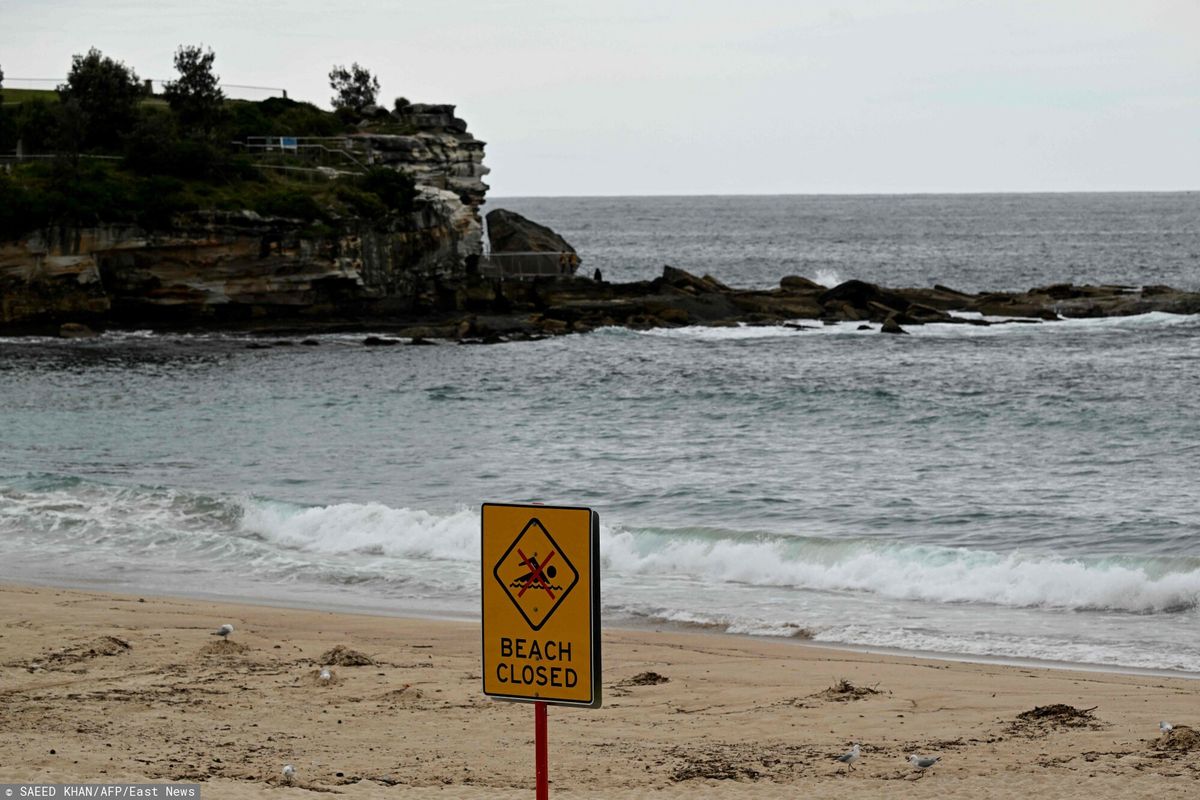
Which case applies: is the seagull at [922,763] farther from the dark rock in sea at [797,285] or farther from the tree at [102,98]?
the tree at [102,98]

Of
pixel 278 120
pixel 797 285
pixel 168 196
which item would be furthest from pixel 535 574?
pixel 278 120

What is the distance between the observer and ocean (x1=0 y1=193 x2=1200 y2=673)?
55.5ft

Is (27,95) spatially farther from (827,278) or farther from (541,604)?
(541,604)

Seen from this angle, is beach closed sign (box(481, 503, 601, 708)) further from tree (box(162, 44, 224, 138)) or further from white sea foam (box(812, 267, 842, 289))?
white sea foam (box(812, 267, 842, 289))

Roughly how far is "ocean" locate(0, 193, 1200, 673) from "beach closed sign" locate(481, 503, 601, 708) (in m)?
9.95

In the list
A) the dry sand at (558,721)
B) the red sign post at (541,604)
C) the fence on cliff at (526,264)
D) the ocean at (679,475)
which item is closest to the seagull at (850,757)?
the dry sand at (558,721)

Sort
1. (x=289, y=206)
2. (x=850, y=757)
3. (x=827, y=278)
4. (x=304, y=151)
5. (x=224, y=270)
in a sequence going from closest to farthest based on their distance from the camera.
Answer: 1. (x=850, y=757)
2. (x=224, y=270)
3. (x=289, y=206)
4. (x=304, y=151)
5. (x=827, y=278)

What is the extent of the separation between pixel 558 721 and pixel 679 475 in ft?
49.9

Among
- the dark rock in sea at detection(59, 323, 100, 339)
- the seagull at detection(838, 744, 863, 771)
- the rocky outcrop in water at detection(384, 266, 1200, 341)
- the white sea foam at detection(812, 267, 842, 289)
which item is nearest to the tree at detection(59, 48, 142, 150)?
the dark rock in sea at detection(59, 323, 100, 339)

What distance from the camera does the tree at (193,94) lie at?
6512cm

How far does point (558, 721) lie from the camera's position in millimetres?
10477

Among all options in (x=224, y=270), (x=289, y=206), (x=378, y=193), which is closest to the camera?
(x=224, y=270)

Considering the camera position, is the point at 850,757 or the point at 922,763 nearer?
the point at 922,763

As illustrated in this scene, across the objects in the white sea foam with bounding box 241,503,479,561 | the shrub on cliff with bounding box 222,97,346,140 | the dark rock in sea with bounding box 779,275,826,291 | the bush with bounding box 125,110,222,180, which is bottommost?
the white sea foam with bounding box 241,503,479,561
